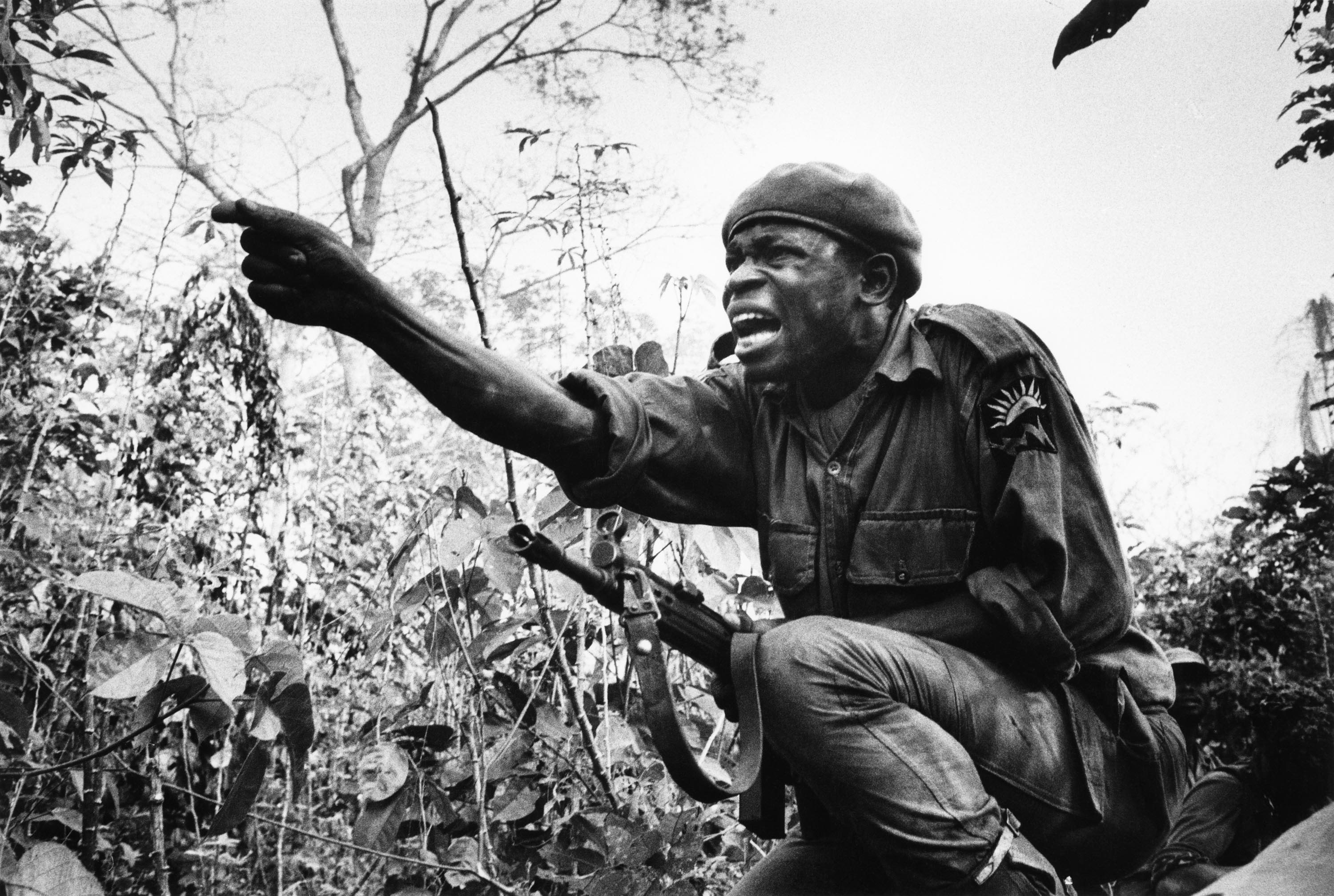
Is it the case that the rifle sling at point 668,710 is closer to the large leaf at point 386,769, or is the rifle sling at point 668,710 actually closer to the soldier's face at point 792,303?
the soldier's face at point 792,303

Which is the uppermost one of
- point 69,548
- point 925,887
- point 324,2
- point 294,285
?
point 324,2

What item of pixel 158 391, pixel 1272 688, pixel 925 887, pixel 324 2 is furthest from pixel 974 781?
pixel 324 2

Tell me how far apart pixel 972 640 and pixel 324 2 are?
1170 cm

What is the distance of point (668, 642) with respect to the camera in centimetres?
202

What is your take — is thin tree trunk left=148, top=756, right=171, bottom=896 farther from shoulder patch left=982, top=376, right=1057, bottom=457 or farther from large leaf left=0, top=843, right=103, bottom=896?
shoulder patch left=982, top=376, right=1057, bottom=457

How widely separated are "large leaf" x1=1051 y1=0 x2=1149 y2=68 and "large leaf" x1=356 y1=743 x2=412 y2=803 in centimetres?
263

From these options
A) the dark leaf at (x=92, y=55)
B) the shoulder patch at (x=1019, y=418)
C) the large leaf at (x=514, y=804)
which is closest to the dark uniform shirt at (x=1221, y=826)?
the large leaf at (x=514, y=804)

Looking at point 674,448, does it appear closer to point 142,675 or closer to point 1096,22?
point 1096,22

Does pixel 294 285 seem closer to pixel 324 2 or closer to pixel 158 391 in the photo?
pixel 158 391

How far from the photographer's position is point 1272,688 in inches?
191

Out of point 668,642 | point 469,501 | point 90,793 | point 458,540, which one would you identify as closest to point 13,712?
point 458,540

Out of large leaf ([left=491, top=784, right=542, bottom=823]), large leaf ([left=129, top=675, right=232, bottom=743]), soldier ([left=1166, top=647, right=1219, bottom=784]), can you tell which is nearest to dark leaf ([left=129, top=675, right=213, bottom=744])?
large leaf ([left=129, top=675, right=232, bottom=743])

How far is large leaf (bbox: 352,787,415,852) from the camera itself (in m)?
3.28

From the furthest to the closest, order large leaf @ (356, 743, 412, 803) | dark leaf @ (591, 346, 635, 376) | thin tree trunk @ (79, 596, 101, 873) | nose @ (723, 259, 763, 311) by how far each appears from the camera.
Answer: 1. thin tree trunk @ (79, 596, 101, 873)
2. dark leaf @ (591, 346, 635, 376)
3. large leaf @ (356, 743, 412, 803)
4. nose @ (723, 259, 763, 311)
